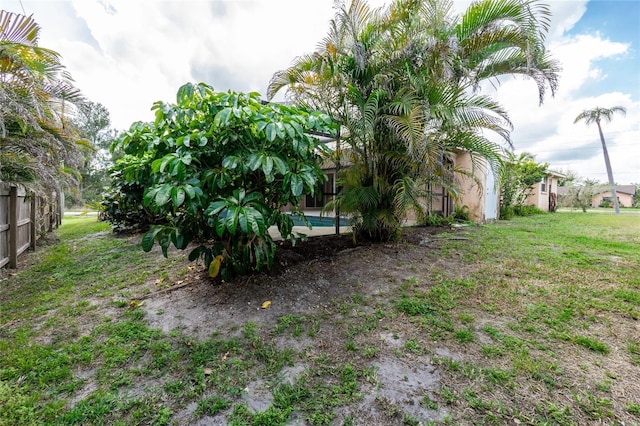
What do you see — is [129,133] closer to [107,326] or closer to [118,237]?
[107,326]

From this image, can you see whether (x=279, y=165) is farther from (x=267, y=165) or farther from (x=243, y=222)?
(x=243, y=222)

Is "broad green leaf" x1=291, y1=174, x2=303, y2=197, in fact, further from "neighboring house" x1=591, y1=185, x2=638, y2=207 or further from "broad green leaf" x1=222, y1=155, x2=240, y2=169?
"neighboring house" x1=591, y1=185, x2=638, y2=207

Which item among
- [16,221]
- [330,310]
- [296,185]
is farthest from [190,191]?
[16,221]

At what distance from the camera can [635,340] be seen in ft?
7.52

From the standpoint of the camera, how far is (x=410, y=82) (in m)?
4.28

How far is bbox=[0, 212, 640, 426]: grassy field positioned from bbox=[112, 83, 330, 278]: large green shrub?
2.79 feet

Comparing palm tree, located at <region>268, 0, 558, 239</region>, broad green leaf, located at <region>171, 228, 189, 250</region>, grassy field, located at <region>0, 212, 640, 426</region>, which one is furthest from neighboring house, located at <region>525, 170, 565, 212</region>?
broad green leaf, located at <region>171, 228, 189, 250</region>

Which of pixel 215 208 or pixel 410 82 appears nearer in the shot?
pixel 215 208

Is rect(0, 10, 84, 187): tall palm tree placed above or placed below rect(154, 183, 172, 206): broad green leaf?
above

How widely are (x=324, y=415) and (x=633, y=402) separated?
5.95 ft

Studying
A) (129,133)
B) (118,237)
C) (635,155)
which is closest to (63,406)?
(129,133)

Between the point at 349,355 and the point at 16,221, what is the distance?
19.6 ft

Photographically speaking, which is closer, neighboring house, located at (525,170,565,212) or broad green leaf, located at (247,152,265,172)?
broad green leaf, located at (247,152,265,172)

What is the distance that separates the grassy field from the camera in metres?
1.67
